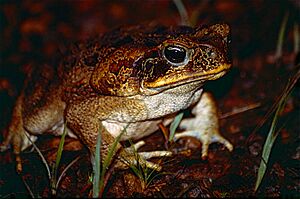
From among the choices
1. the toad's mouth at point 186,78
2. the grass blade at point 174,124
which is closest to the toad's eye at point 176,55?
the toad's mouth at point 186,78

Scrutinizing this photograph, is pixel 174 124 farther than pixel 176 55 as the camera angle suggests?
Yes

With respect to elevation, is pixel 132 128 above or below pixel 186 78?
below

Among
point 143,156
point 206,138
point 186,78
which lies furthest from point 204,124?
point 186,78

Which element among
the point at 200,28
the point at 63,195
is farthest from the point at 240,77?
the point at 63,195

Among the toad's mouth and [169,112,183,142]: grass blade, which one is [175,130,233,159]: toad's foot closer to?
[169,112,183,142]: grass blade

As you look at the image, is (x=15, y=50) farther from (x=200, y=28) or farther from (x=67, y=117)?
(x=200, y=28)

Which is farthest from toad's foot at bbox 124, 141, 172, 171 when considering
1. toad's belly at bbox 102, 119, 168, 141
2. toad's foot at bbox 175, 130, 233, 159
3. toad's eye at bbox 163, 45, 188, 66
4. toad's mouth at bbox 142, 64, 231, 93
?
toad's eye at bbox 163, 45, 188, 66

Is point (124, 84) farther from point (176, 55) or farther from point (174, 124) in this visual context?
point (174, 124)

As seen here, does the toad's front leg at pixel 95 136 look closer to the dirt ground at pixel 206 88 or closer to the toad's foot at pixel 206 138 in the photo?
the dirt ground at pixel 206 88
